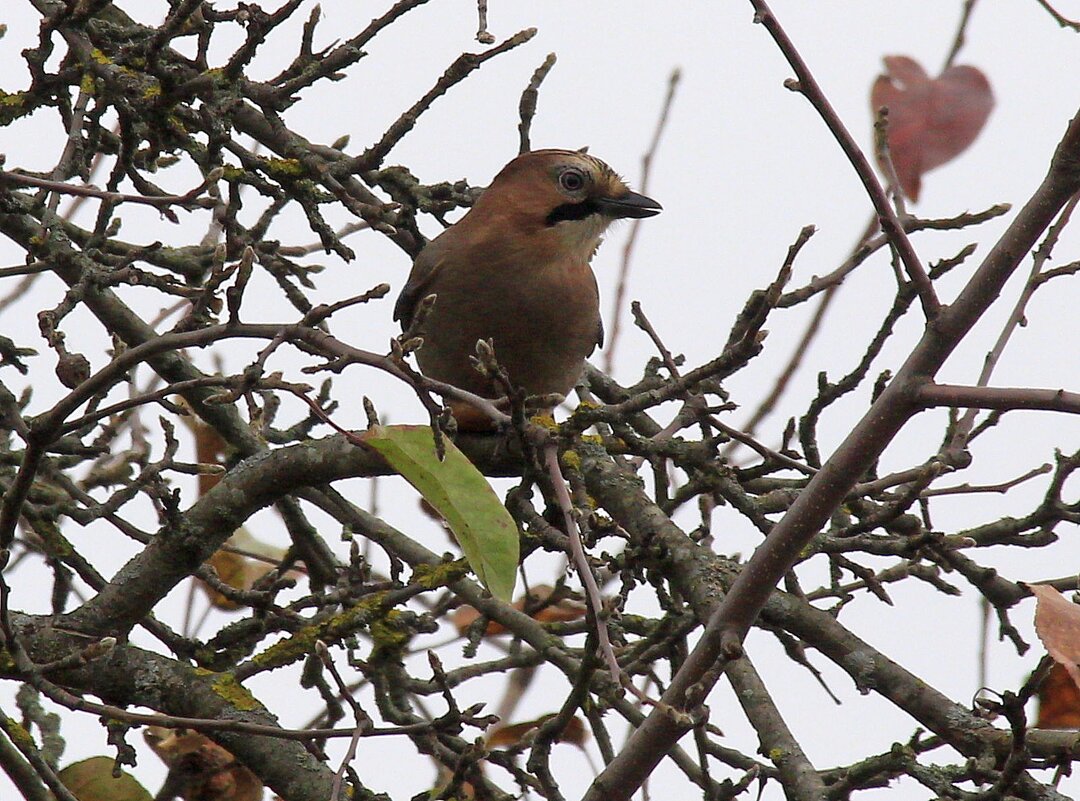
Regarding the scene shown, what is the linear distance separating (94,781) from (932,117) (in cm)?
306

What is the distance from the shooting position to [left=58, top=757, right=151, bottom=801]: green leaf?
3.86 metres

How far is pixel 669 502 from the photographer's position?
414cm

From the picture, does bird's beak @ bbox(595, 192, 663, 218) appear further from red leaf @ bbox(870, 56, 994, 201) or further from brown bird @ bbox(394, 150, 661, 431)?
red leaf @ bbox(870, 56, 994, 201)

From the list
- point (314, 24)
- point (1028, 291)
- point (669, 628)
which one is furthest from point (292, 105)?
point (1028, 291)

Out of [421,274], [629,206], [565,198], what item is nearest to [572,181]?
[565,198]

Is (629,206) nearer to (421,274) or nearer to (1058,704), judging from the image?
(421,274)

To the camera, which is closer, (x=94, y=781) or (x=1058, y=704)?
(x=1058, y=704)

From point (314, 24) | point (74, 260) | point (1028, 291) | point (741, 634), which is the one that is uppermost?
point (314, 24)

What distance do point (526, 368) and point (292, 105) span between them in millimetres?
1279

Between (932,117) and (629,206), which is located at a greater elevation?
(629,206)

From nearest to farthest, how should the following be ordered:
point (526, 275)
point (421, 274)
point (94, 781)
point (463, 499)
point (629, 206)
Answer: point (463, 499), point (94, 781), point (526, 275), point (421, 274), point (629, 206)

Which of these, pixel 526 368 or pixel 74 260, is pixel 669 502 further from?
Result: pixel 74 260

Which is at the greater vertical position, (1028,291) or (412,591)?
(1028,291)

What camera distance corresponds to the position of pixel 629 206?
5605 mm
